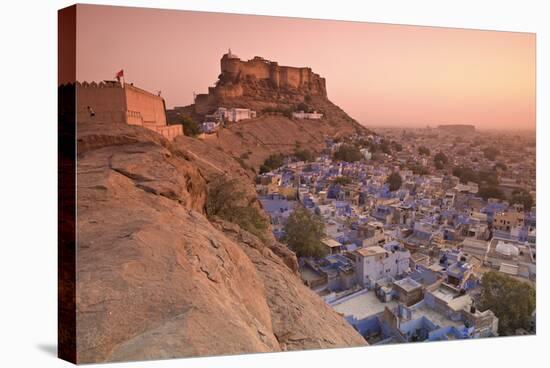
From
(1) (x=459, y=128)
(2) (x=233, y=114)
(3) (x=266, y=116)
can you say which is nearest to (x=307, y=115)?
(3) (x=266, y=116)

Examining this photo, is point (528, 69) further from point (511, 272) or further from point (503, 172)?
point (511, 272)

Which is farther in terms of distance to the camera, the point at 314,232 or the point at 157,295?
the point at 314,232

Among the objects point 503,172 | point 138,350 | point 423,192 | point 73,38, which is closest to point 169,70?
point 73,38

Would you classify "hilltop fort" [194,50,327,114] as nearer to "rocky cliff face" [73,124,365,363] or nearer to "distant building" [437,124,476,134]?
"rocky cliff face" [73,124,365,363]

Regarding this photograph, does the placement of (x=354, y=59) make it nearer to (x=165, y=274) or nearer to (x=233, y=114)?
(x=233, y=114)

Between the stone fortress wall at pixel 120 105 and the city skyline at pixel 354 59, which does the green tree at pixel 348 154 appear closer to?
the city skyline at pixel 354 59

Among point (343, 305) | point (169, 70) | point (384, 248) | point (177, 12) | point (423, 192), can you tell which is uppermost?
point (177, 12)
